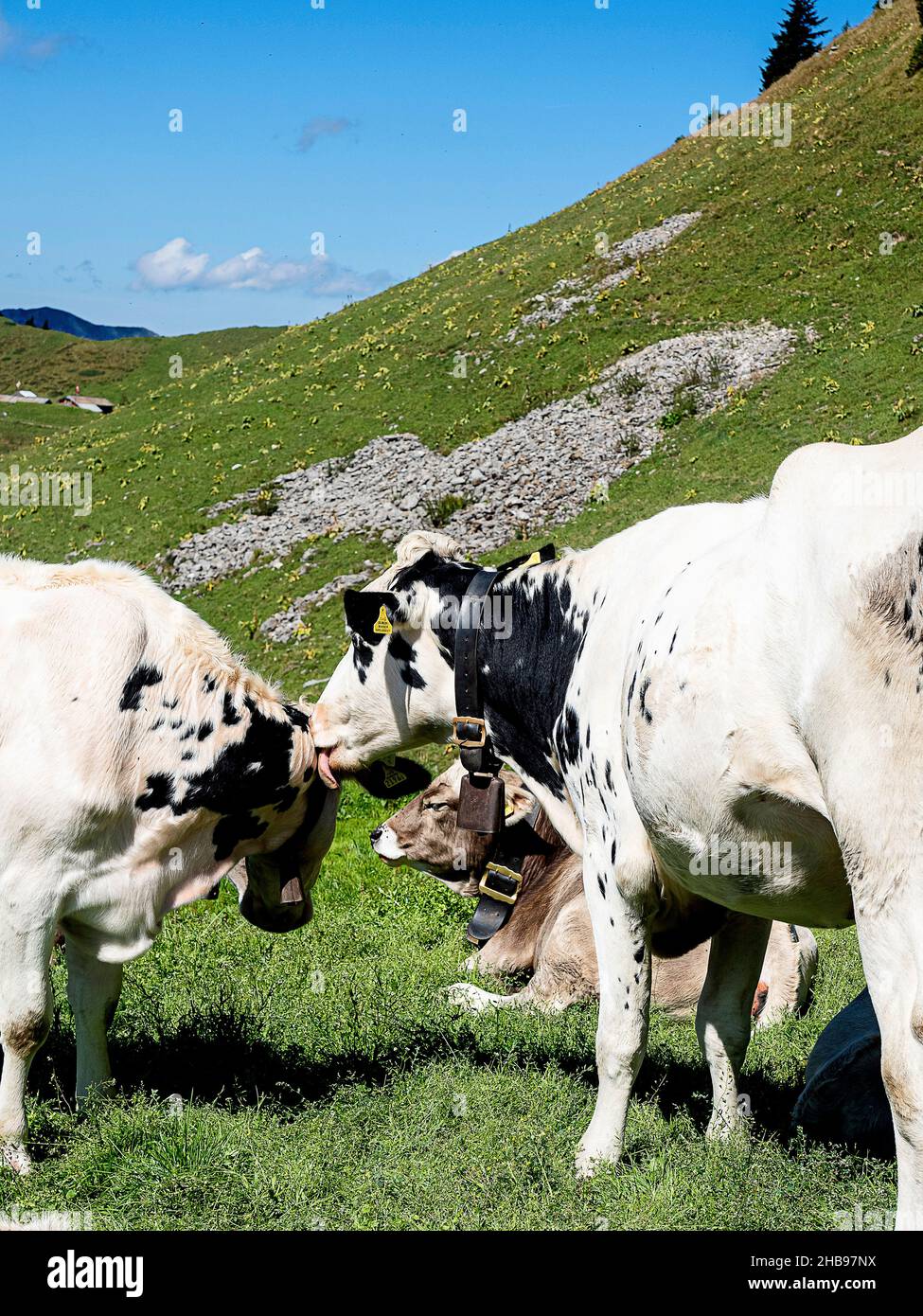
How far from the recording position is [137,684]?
18.8 ft

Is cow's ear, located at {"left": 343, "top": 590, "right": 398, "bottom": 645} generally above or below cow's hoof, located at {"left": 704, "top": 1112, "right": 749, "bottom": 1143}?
above

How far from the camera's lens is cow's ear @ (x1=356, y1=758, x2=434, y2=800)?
22.3 feet

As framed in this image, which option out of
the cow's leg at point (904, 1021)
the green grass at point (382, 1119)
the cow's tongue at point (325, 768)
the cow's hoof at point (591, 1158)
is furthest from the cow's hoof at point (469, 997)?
the cow's leg at point (904, 1021)

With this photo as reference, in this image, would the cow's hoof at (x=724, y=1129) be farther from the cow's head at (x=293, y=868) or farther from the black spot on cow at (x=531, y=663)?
the cow's head at (x=293, y=868)

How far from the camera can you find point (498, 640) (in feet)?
Result: 19.9

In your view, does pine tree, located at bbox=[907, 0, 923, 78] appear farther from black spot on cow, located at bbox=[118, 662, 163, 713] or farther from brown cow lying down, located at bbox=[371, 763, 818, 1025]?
black spot on cow, located at bbox=[118, 662, 163, 713]

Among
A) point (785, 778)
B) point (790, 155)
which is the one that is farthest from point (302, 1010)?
point (790, 155)

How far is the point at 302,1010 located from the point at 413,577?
2778 mm

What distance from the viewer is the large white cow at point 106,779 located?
5320 mm

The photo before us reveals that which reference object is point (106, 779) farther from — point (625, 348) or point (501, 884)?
point (625, 348)

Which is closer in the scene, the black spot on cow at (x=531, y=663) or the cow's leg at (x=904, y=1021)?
the cow's leg at (x=904, y=1021)

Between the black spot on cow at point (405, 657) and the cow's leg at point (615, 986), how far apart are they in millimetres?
1647

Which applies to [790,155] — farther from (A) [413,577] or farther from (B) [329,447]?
(A) [413,577]

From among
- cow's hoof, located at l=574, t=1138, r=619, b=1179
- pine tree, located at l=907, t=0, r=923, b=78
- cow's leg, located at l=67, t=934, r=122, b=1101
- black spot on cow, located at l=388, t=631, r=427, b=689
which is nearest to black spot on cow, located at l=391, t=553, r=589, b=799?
black spot on cow, located at l=388, t=631, r=427, b=689
